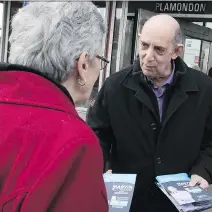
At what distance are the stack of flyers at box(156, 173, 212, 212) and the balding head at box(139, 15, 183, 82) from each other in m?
0.58

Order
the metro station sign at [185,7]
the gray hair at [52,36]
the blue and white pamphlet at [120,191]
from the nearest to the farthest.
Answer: the gray hair at [52,36]
the blue and white pamphlet at [120,191]
the metro station sign at [185,7]

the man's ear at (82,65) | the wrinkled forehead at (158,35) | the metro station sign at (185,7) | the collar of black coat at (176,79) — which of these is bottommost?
the collar of black coat at (176,79)

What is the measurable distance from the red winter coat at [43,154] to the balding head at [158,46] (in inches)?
44.1

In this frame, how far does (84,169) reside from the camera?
3.22 feet

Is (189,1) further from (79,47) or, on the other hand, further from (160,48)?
(79,47)

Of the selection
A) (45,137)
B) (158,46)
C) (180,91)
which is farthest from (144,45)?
(45,137)

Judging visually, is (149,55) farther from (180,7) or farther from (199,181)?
(180,7)

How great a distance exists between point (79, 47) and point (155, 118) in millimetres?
908

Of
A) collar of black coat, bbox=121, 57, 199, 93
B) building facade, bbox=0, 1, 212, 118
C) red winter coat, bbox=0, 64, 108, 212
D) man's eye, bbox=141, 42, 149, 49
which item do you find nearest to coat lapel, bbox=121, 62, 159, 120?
collar of black coat, bbox=121, 57, 199, 93

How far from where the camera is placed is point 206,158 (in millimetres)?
2061

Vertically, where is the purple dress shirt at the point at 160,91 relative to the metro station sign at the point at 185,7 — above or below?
below

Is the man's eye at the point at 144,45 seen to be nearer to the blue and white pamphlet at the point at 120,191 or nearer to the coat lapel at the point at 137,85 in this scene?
the coat lapel at the point at 137,85

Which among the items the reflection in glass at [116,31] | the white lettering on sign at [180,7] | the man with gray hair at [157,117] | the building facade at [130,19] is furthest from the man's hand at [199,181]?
the white lettering on sign at [180,7]

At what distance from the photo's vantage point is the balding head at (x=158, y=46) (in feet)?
6.82
